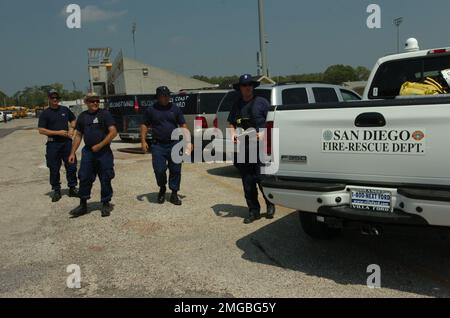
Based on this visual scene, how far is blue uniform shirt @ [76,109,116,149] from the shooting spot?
6.49 m

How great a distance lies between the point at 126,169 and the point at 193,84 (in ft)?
103

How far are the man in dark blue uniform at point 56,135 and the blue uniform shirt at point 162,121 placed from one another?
1.64 meters

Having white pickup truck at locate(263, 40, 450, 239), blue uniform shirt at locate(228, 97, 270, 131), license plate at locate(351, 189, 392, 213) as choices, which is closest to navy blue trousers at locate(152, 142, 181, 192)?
blue uniform shirt at locate(228, 97, 270, 131)

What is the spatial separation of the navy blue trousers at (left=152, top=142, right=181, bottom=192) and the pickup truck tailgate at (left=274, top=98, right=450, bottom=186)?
3.09 metres

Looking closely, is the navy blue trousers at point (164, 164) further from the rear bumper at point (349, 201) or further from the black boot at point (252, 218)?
the rear bumper at point (349, 201)

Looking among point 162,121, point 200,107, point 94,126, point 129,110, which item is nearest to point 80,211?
point 94,126

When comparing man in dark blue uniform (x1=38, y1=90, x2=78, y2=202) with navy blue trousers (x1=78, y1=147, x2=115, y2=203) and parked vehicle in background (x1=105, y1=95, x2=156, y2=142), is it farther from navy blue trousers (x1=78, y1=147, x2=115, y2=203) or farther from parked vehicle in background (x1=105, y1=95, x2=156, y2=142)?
parked vehicle in background (x1=105, y1=95, x2=156, y2=142)

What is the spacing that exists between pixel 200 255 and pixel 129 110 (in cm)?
1198

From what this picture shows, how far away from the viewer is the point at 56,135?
7.73 m

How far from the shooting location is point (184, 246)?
5.14 m

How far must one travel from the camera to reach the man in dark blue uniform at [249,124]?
579cm
